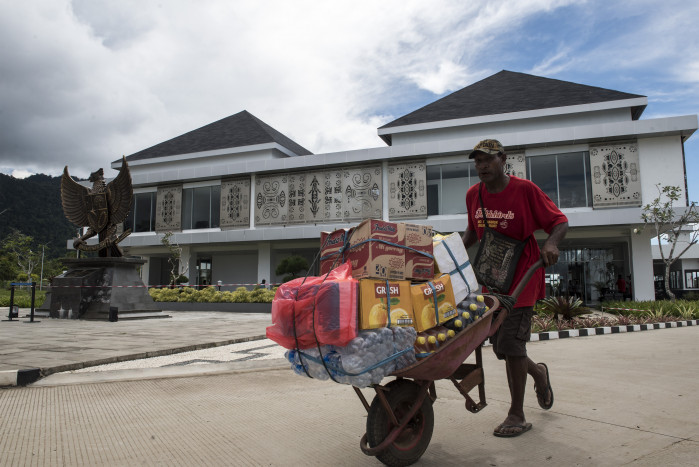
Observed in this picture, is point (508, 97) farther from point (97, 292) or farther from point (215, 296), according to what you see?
point (97, 292)

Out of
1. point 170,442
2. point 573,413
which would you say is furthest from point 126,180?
point 573,413

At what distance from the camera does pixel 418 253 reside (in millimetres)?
2717

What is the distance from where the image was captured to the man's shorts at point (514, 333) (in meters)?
3.22

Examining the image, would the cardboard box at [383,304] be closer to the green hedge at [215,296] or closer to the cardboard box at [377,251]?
the cardboard box at [377,251]

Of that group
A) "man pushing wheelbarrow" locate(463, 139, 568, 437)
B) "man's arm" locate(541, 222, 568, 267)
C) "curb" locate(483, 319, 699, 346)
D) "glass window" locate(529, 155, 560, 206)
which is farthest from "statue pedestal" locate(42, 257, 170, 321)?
"glass window" locate(529, 155, 560, 206)

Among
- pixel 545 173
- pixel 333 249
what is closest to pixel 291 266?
pixel 545 173

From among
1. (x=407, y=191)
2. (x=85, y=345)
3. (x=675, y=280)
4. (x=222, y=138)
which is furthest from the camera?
(x=675, y=280)

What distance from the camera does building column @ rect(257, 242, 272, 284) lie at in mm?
27422

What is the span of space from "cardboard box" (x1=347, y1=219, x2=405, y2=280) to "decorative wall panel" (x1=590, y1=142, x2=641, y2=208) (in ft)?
69.4

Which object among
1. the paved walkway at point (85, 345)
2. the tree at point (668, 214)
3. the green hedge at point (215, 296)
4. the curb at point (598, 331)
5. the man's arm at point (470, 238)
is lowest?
the curb at point (598, 331)

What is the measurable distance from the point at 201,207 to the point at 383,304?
90.0 ft

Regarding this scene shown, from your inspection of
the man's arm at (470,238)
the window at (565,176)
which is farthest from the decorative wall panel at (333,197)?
the man's arm at (470,238)

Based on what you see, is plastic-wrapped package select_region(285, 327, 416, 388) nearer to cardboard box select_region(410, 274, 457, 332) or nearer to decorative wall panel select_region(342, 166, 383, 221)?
cardboard box select_region(410, 274, 457, 332)

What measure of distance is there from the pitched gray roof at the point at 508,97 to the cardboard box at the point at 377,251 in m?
23.2
